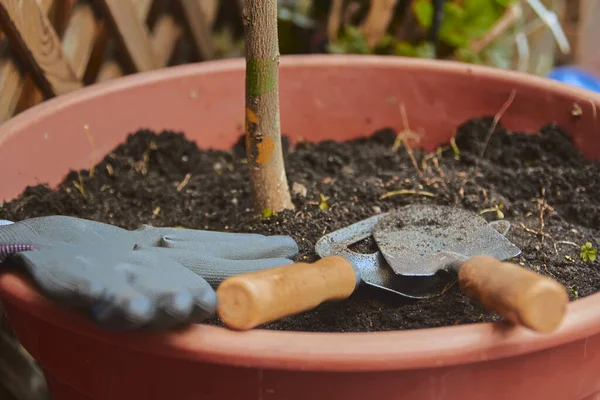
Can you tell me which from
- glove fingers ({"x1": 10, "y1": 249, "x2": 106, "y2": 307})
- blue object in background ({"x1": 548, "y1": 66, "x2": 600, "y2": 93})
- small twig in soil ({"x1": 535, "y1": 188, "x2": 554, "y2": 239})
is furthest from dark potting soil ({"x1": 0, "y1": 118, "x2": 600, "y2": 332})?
blue object in background ({"x1": 548, "y1": 66, "x2": 600, "y2": 93})

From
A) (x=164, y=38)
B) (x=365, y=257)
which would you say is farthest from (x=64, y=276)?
(x=164, y=38)

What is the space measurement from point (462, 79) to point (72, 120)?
74cm

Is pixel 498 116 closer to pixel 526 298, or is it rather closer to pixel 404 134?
pixel 404 134

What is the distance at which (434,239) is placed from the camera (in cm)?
88

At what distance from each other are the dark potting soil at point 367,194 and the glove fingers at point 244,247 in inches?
1.9

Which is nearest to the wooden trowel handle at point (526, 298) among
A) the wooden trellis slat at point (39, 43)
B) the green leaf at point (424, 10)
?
the wooden trellis slat at point (39, 43)

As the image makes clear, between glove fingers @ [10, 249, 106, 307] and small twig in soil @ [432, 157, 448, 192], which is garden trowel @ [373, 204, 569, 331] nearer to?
small twig in soil @ [432, 157, 448, 192]

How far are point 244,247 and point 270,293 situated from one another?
230 millimetres

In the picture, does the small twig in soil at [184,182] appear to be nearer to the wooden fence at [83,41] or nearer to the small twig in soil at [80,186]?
the small twig in soil at [80,186]

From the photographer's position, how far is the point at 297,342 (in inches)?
22.9

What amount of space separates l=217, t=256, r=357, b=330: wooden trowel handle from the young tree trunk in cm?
32

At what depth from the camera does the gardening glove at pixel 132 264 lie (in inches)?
22.5

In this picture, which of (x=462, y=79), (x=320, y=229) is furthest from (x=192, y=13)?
(x=320, y=229)

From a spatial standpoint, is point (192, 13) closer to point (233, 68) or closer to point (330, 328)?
point (233, 68)
